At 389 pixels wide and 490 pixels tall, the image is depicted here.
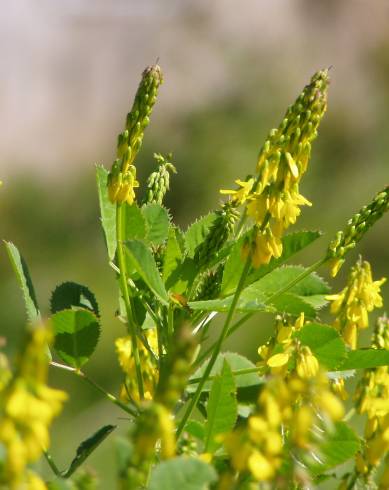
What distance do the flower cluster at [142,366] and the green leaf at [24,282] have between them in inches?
4.9

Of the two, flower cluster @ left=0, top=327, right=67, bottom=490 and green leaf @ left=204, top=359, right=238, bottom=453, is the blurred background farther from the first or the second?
flower cluster @ left=0, top=327, right=67, bottom=490

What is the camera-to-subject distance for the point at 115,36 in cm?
954

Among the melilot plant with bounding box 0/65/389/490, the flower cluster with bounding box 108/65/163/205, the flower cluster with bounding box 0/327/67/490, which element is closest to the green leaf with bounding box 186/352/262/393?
the melilot plant with bounding box 0/65/389/490

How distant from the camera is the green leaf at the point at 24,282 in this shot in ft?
3.30

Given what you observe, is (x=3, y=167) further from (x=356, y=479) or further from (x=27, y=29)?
(x=356, y=479)

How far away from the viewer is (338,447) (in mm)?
898

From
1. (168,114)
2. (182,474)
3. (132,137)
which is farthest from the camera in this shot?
(168,114)

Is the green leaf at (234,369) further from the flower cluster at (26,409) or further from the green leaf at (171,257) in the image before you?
the flower cluster at (26,409)

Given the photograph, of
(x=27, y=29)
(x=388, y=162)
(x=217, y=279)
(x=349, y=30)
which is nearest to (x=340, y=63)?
(x=349, y=30)

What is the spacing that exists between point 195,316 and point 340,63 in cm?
913

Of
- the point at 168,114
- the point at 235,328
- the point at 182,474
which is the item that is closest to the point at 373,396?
the point at 235,328

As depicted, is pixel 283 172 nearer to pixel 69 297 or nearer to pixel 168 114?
pixel 69 297

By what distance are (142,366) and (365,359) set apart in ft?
0.79

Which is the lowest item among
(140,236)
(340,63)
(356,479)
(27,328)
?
(356,479)
